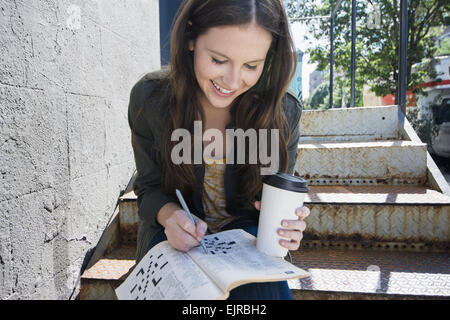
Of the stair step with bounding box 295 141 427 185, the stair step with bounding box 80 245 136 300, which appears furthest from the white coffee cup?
the stair step with bounding box 295 141 427 185

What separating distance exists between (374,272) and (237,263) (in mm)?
924

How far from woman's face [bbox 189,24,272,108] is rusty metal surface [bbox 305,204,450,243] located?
3.19ft

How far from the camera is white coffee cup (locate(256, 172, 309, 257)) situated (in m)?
1.08

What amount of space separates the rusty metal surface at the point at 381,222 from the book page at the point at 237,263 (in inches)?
33.4

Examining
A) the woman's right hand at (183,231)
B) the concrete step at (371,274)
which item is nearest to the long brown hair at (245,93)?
the woman's right hand at (183,231)

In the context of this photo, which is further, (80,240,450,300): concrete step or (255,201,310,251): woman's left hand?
(80,240,450,300): concrete step

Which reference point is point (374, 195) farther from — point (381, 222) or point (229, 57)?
point (229, 57)

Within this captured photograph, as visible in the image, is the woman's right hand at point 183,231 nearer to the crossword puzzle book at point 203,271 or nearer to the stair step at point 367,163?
the crossword puzzle book at point 203,271

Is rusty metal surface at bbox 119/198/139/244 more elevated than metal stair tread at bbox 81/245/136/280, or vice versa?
rusty metal surface at bbox 119/198/139/244

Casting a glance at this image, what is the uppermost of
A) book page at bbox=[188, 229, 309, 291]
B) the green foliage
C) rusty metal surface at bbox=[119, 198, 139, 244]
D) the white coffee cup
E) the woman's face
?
the green foliage

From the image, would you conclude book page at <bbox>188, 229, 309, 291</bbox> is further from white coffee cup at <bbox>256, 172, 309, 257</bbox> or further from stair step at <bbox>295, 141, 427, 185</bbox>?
stair step at <bbox>295, 141, 427, 185</bbox>

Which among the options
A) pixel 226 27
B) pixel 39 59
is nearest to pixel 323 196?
pixel 226 27

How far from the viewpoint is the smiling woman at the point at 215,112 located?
1257 millimetres
